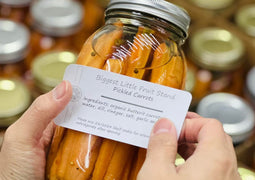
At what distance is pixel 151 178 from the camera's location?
53cm

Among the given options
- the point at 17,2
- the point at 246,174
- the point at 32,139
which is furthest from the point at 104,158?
the point at 17,2

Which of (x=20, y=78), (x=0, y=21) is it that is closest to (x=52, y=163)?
(x=20, y=78)

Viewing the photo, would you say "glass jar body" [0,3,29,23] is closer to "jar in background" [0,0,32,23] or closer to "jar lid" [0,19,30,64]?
"jar in background" [0,0,32,23]

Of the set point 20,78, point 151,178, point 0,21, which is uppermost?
point 151,178

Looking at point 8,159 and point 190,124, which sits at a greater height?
point 190,124

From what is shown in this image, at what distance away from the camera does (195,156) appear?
534mm

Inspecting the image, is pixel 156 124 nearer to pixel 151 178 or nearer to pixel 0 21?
pixel 151 178

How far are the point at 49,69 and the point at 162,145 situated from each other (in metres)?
0.80

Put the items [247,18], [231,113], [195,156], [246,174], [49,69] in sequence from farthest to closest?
[247,18], [49,69], [231,113], [246,174], [195,156]

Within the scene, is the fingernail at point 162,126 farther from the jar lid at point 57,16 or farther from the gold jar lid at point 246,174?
the jar lid at point 57,16

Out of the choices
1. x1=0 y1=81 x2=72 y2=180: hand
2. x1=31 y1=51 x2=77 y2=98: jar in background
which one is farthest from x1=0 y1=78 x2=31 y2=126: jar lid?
x1=0 y1=81 x2=72 y2=180: hand

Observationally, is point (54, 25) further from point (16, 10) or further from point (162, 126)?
point (162, 126)

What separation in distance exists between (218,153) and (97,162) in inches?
6.8

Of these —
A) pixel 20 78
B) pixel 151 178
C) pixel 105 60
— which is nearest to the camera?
pixel 151 178
